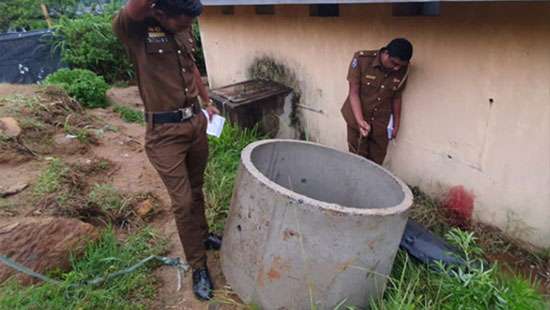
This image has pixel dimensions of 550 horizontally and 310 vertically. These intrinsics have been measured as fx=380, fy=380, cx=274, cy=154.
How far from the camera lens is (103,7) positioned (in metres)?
11.3

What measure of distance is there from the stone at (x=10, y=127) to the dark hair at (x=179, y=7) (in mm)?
2505

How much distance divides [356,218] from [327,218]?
0.16 metres

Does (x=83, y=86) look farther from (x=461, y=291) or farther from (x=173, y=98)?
(x=461, y=291)

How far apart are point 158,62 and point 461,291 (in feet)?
7.29

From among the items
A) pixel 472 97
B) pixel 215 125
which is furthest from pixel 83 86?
pixel 472 97

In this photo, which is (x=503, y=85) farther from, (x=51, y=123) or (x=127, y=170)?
(x=51, y=123)

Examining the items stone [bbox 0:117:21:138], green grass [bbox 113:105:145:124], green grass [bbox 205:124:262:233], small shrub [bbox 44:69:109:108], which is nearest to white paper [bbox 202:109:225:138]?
green grass [bbox 205:124:262:233]

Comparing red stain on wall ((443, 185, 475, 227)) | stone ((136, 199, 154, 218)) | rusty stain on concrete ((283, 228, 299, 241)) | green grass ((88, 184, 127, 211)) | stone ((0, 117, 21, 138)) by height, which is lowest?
red stain on wall ((443, 185, 475, 227))

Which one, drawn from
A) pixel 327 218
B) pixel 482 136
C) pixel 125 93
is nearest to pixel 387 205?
pixel 327 218

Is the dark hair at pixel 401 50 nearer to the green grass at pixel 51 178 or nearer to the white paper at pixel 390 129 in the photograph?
the white paper at pixel 390 129

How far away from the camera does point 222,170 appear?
13.8ft

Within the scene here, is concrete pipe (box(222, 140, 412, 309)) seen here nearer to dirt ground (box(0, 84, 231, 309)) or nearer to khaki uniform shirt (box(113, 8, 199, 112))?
dirt ground (box(0, 84, 231, 309))

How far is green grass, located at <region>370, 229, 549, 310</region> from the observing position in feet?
6.84

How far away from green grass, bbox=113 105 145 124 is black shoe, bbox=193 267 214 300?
3.90 meters
